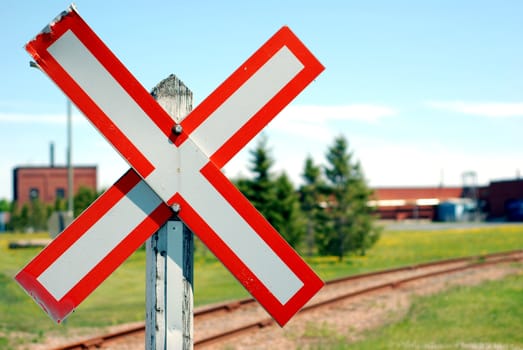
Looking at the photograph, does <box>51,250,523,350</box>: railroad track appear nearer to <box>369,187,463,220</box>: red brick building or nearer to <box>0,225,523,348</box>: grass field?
<box>0,225,523,348</box>: grass field

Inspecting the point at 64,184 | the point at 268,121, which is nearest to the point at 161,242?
the point at 268,121

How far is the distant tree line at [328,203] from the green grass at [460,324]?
1704cm

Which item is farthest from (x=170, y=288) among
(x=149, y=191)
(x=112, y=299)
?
(x=112, y=299)

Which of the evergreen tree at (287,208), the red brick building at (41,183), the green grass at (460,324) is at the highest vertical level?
the red brick building at (41,183)

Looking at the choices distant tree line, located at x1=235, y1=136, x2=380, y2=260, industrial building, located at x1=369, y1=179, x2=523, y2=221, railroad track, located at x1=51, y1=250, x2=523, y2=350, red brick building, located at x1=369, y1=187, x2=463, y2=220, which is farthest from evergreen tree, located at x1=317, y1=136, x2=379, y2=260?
red brick building, located at x1=369, y1=187, x2=463, y2=220

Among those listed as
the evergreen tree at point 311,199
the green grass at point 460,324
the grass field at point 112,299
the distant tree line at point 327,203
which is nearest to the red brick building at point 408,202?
the evergreen tree at point 311,199

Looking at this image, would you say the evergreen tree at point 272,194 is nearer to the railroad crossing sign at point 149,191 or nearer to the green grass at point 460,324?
the green grass at point 460,324

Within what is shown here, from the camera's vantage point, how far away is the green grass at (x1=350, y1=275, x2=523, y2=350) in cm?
987

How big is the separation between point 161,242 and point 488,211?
88.1m

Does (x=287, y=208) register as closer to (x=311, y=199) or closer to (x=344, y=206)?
(x=344, y=206)

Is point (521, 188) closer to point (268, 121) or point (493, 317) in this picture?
point (493, 317)

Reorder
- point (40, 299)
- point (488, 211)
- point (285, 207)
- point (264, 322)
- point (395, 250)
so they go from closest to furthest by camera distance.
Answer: point (40, 299) → point (264, 322) → point (285, 207) → point (395, 250) → point (488, 211)

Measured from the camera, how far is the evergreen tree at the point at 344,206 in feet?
106

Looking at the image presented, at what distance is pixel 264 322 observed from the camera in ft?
36.9
